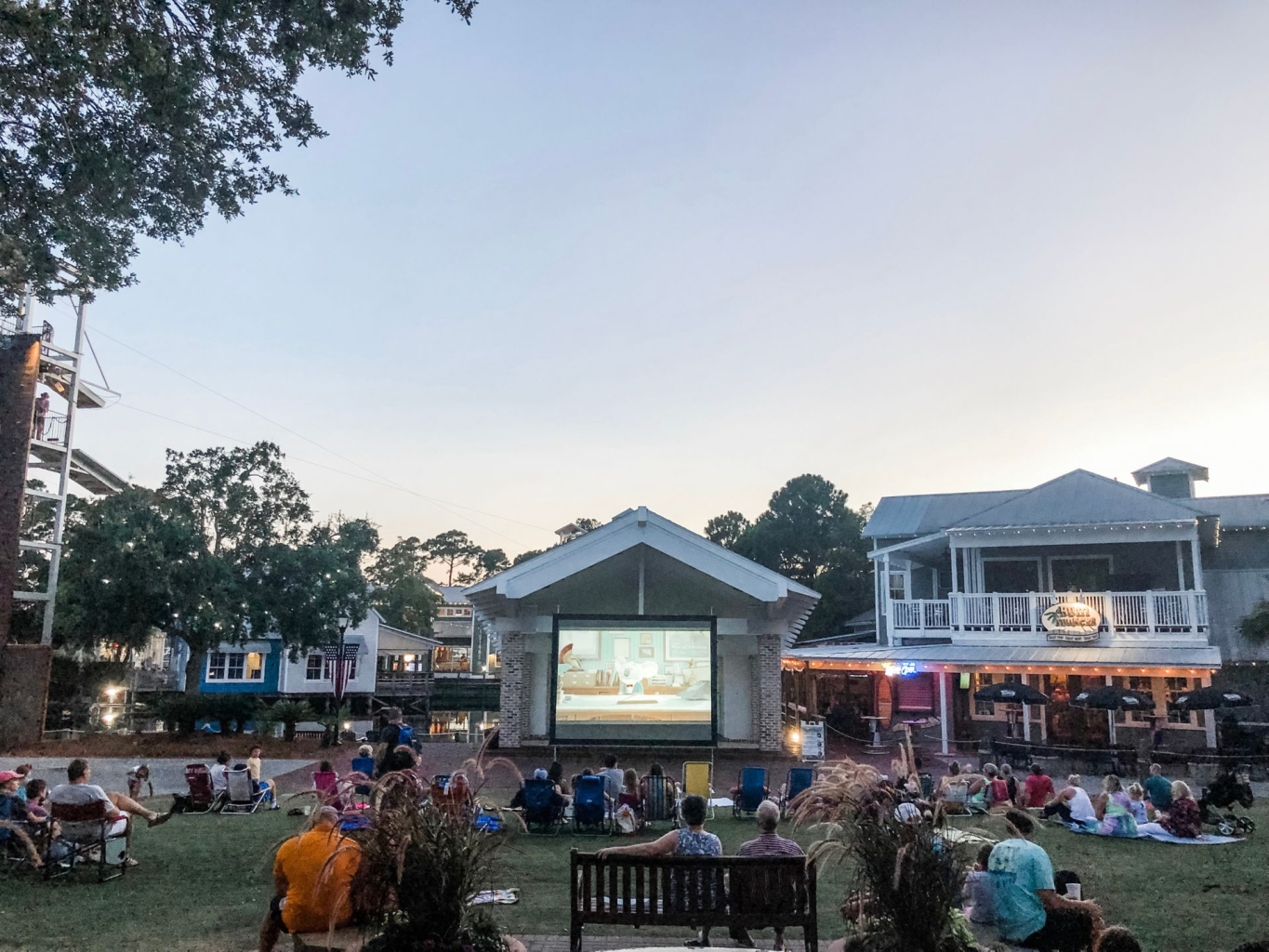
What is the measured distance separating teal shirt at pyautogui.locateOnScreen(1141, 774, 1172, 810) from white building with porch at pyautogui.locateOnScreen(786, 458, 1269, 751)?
281 inches

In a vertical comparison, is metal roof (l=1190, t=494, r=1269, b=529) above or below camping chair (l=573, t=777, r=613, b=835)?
above

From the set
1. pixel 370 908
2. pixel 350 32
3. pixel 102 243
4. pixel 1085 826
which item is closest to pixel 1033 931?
pixel 370 908

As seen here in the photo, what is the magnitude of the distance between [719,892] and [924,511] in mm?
28507

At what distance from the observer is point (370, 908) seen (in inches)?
164

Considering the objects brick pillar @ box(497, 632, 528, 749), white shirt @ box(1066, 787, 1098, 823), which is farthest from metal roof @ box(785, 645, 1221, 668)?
brick pillar @ box(497, 632, 528, 749)

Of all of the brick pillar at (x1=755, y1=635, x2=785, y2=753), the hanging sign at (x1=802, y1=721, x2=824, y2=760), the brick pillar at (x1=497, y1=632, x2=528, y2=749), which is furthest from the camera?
the brick pillar at (x1=497, y1=632, x2=528, y2=749)

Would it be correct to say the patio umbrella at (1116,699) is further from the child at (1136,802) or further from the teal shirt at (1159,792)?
the child at (1136,802)

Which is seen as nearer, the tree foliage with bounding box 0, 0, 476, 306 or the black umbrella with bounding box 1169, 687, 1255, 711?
the tree foliage with bounding box 0, 0, 476, 306

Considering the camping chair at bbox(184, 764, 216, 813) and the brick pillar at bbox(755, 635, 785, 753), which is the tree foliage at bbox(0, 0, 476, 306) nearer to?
the camping chair at bbox(184, 764, 216, 813)

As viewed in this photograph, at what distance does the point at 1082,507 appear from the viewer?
2353cm

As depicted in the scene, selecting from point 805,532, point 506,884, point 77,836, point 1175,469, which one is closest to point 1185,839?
point 506,884

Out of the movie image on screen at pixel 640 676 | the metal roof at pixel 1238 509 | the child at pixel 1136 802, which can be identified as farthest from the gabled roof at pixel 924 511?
the child at pixel 1136 802

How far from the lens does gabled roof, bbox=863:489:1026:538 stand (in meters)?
31.2

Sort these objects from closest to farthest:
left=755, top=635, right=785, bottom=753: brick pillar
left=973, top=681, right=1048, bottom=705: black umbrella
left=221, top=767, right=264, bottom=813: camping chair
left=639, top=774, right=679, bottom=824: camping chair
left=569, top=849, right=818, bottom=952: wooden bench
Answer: left=569, top=849, right=818, bottom=952: wooden bench, left=639, top=774, right=679, bottom=824: camping chair, left=221, top=767, right=264, bottom=813: camping chair, left=973, top=681, right=1048, bottom=705: black umbrella, left=755, top=635, right=785, bottom=753: brick pillar
